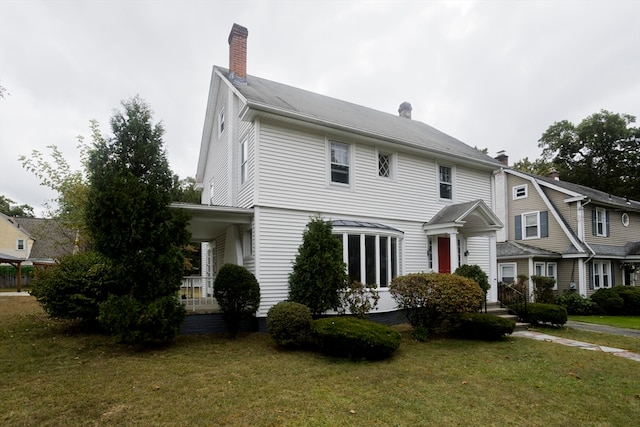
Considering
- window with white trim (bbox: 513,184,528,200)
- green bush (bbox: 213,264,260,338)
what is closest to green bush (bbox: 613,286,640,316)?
window with white trim (bbox: 513,184,528,200)

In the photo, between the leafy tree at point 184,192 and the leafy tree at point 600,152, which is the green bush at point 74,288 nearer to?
the leafy tree at point 184,192

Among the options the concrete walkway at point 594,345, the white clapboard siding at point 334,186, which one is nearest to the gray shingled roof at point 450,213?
the white clapboard siding at point 334,186

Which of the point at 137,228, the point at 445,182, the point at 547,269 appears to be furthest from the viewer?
the point at 547,269

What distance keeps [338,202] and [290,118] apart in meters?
2.90

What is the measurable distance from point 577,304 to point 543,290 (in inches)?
67.8

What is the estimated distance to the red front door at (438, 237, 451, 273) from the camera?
13.1 m

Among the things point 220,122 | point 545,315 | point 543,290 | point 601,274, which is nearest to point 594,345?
point 545,315

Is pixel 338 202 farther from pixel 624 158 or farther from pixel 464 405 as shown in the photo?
pixel 624 158

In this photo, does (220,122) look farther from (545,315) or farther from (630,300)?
(630,300)

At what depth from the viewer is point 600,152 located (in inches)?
1335

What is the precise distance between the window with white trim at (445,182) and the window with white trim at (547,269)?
325 inches

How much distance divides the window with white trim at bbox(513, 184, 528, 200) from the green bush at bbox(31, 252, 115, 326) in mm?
20922

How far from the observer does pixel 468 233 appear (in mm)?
13477

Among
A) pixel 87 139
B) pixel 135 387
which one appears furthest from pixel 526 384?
pixel 87 139
